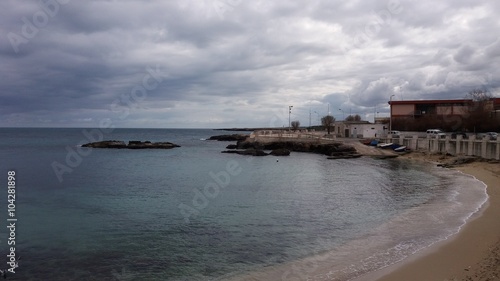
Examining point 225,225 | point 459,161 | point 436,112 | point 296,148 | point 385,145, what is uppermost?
point 436,112

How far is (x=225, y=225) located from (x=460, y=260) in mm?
9580

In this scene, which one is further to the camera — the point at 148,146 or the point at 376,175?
the point at 148,146

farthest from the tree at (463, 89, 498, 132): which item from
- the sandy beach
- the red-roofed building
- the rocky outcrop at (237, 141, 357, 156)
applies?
the sandy beach

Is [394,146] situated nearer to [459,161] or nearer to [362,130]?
[459,161]

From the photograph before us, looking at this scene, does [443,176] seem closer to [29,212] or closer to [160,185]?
[160,185]

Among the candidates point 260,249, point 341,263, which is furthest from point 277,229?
point 341,263

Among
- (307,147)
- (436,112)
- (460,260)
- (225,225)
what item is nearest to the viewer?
(460,260)

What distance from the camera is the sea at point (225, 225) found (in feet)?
40.0

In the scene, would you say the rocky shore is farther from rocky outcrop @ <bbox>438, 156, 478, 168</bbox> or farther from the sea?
the sea

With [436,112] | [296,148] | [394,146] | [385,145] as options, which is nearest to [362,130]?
[436,112]

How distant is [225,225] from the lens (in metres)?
17.5

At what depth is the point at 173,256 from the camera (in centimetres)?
1323

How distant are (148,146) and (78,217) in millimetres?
67167

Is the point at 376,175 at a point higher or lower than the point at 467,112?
lower
